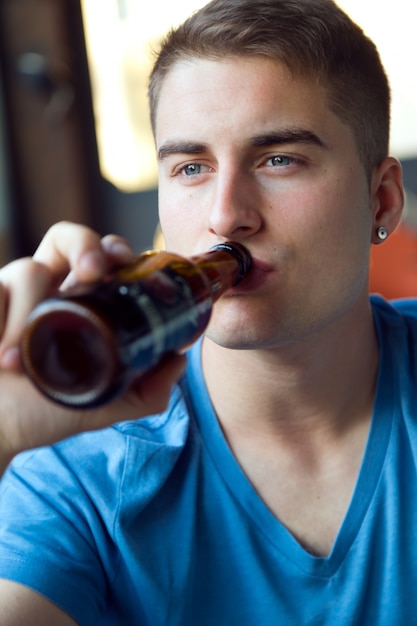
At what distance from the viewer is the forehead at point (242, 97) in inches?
46.7

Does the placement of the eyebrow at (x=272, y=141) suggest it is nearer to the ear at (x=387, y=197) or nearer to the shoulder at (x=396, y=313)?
the ear at (x=387, y=197)

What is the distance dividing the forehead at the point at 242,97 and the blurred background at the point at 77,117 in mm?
2530

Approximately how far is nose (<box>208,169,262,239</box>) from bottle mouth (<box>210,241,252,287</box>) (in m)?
0.01

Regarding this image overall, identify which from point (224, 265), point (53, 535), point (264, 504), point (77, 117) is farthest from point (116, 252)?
point (77, 117)

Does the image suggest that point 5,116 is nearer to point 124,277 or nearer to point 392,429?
point 392,429

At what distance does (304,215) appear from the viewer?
3.96ft

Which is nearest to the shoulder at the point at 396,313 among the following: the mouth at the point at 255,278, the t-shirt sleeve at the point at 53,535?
the mouth at the point at 255,278

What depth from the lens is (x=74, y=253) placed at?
0.83m

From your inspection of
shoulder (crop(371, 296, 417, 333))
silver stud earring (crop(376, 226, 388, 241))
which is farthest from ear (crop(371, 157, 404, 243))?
shoulder (crop(371, 296, 417, 333))

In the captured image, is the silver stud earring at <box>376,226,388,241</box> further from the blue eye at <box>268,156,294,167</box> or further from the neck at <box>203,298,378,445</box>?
the blue eye at <box>268,156,294,167</box>

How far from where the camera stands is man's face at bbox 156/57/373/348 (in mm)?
1169

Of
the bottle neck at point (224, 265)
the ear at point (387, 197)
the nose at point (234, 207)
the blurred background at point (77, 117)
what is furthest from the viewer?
the blurred background at point (77, 117)

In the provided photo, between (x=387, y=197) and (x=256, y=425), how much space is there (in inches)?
20.0

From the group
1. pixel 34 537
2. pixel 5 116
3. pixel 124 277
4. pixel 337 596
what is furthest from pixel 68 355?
pixel 5 116
